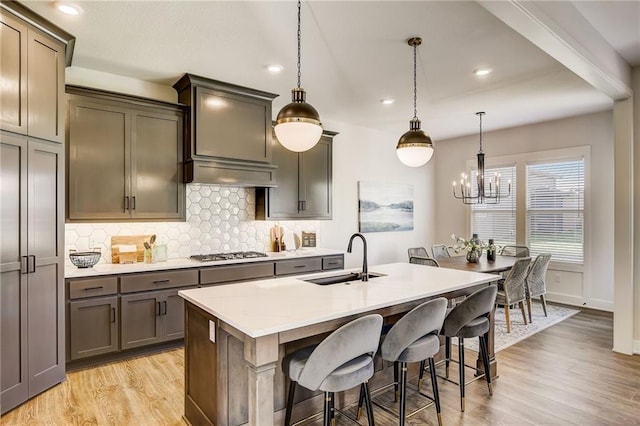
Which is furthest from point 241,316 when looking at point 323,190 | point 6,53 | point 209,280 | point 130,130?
point 323,190

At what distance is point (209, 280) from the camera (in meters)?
3.90

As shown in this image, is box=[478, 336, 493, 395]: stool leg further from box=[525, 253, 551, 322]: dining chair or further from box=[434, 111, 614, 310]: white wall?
box=[434, 111, 614, 310]: white wall

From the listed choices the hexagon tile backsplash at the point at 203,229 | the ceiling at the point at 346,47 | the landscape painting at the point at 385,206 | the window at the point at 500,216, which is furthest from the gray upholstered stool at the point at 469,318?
the window at the point at 500,216

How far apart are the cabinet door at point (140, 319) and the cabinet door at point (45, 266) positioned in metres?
0.51

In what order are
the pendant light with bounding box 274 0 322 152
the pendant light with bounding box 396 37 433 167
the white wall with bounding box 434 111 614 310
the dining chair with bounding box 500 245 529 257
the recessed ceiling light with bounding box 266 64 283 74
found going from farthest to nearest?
1. the dining chair with bounding box 500 245 529 257
2. the white wall with bounding box 434 111 614 310
3. the recessed ceiling light with bounding box 266 64 283 74
4. the pendant light with bounding box 396 37 433 167
5. the pendant light with bounding box 274 0 322 152

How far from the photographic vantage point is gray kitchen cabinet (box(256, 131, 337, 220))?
15.7 feet

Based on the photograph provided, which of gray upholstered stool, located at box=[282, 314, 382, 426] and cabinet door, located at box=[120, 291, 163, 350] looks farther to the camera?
cabinet door, located at box=[120, 291, 163, 350]

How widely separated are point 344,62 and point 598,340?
4.04 meters

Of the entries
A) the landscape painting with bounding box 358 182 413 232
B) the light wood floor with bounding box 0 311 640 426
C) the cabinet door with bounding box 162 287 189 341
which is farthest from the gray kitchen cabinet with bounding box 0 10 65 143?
the landscape painting with bounding box 358 182 413 232

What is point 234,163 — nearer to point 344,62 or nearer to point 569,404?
point 344,62

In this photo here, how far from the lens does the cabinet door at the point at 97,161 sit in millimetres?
3389

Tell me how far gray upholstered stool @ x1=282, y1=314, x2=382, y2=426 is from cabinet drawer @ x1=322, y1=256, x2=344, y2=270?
2.80 meters

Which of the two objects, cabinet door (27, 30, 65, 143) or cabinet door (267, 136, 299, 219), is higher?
cabinet door (27, 30, 65, 143)

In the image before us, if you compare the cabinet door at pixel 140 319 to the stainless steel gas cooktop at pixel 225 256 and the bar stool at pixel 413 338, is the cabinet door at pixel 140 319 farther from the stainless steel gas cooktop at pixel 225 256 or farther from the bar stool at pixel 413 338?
the bar stool at pixel 413 338
